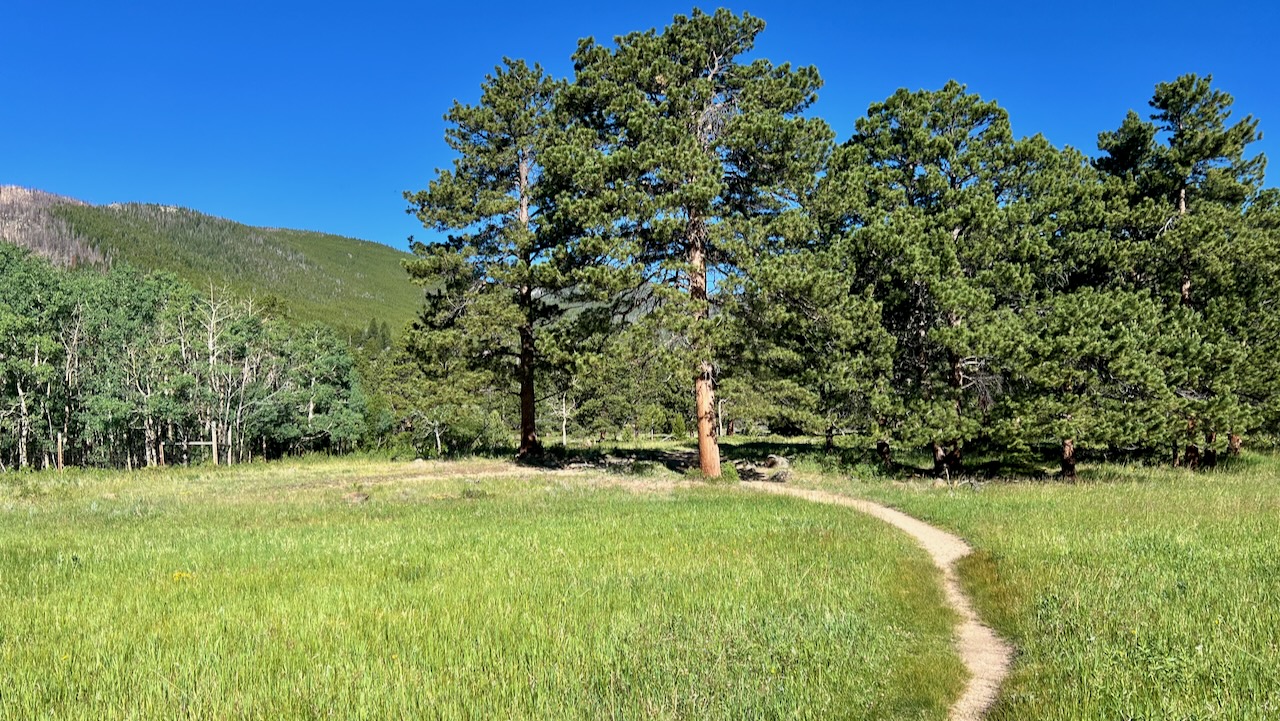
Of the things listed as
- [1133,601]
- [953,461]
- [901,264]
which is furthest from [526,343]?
[1133,601]

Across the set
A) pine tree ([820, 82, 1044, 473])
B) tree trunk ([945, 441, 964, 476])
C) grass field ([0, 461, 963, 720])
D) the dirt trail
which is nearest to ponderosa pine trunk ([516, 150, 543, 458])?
pine tree ([820, 82, 1044, 473])

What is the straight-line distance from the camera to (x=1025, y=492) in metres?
15.5

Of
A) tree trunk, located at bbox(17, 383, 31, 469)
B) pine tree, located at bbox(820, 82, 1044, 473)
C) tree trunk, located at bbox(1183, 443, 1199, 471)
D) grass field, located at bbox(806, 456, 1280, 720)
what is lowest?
tree trunk, located at bbox(1183, 443, 1199, 471)

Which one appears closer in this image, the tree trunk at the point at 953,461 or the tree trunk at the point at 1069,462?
the tree trunk at the point at 1069,462

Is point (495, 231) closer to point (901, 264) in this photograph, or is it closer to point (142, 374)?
point (901, 264)

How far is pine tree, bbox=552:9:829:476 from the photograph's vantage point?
1842 centimetres

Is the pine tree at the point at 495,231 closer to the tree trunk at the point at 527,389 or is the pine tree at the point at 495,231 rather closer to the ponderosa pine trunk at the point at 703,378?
the tree trunk at the point at 527,389

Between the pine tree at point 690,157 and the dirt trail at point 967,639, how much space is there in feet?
28.0

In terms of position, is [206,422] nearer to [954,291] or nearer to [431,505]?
[431,505]

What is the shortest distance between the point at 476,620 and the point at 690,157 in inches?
593

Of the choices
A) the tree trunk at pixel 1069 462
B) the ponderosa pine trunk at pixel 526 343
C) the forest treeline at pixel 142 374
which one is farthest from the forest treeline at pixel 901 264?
Result: the forest treeline at pixel 142 374

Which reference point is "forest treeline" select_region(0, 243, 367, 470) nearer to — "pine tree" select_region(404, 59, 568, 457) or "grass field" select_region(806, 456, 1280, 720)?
"pine tree" select_region(404, 59, 568, 457)

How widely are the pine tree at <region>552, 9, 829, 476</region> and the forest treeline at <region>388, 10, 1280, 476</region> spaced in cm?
8

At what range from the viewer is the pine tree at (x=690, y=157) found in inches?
725
